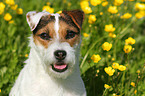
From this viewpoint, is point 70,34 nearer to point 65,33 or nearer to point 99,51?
point 65,33

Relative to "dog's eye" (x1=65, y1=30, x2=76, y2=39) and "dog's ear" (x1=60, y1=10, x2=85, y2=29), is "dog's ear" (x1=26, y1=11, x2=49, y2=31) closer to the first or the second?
"dog's ear" (x1=60, y1=10, x2=85, y2=29)

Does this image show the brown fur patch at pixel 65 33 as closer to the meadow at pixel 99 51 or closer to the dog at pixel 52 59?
the dog at pixel 52 59

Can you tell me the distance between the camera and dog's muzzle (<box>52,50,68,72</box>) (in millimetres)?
3510

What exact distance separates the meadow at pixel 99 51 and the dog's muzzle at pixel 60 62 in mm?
842

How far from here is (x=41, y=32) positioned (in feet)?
12.3

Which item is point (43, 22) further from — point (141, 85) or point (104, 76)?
point (141, 85)

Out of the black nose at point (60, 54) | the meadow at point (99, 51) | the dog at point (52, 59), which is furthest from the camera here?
the meadow at point (99, 51)

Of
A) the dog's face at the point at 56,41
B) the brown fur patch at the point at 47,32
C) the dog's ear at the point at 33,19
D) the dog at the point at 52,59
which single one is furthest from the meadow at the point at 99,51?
the brown fur patch at the point at 47,32

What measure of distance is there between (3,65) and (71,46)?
2.50 meters

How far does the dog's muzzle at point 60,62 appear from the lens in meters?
3.51

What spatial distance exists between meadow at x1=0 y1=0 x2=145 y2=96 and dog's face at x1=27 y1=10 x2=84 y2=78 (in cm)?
81

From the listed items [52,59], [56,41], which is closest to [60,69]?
[52,59]

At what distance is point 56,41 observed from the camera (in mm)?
3656

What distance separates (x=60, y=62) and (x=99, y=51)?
7.31 feet
